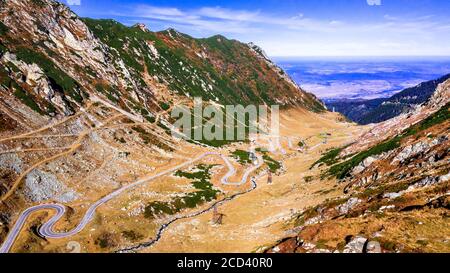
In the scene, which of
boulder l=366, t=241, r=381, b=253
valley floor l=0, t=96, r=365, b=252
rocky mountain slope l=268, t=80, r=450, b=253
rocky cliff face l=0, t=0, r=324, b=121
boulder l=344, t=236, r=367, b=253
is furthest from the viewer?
rocky cliff face l=0, t=0, r=324, b=121

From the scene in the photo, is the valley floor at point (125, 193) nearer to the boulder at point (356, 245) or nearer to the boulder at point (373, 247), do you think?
the boulder at point (356, 245)

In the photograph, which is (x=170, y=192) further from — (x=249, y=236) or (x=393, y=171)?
(x=393, y=171)

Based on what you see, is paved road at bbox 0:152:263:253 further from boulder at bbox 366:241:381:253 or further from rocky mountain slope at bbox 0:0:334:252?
boulder at bbox 366:241:381:253

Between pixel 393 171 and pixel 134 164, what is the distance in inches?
2914

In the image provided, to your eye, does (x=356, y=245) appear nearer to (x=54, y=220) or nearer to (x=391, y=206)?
(x=391, y=206)

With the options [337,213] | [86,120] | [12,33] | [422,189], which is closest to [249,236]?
[337,213]

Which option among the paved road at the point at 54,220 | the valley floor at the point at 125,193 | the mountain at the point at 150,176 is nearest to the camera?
the mountain at the point at 150,176

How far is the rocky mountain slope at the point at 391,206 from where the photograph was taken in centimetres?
3909

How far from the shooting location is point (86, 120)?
124125mm

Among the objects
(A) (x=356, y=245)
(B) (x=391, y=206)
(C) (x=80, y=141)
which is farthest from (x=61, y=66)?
(A) (x=356, y=245)

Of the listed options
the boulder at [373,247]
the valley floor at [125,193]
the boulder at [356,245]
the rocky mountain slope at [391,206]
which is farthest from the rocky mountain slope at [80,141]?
the boulder at [373,247]

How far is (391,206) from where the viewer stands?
5047cm

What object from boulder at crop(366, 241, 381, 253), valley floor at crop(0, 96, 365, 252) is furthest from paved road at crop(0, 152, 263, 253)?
boulder at crop(366, 241, 381, 253)

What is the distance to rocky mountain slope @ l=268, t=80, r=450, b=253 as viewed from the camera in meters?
39.1
